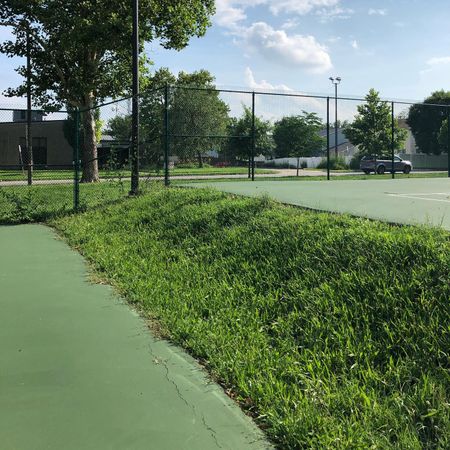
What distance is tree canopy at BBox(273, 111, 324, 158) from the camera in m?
34.5

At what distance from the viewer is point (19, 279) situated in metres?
6.21

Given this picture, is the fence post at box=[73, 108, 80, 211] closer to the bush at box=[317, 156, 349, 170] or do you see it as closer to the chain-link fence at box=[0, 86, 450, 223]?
the chain-link fence at box=[0, 86, 450, 223]

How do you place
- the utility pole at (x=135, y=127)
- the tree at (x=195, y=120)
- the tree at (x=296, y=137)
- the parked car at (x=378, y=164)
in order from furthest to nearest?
the parked car at (x=378, y=164)
the tree at (x=296, y=137)
the tree at (x=195, y=120)
the utility pole at (x=135, y=127)

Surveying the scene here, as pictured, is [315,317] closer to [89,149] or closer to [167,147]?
[167,147]

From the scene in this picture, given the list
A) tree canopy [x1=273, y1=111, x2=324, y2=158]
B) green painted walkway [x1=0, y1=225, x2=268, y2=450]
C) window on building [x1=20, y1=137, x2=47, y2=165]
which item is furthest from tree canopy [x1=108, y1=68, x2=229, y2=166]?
window on building [x1=20, y1=137, x2=47, y2=165]

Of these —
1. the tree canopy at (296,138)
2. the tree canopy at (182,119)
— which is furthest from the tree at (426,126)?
the tree canopy at (296,138)

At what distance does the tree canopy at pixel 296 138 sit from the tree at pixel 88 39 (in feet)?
46.3

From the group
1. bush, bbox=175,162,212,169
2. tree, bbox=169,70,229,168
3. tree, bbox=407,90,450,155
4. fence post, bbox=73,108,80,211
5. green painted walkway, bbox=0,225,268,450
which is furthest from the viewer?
tree, bbox=407,90,450,155

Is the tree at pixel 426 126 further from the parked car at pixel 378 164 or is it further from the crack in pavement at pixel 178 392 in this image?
the crack in pavement at pixel 178 392

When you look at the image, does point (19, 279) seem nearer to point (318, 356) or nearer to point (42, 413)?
point (42, 413)

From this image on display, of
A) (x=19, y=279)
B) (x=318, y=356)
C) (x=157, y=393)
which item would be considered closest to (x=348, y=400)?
(x=318, y=356)

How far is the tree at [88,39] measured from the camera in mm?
18062

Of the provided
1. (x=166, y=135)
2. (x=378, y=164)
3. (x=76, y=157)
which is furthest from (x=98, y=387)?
(x=378, y=164)

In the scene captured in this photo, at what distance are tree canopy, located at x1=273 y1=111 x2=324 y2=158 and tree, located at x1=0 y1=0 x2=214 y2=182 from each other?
46.3 ft
